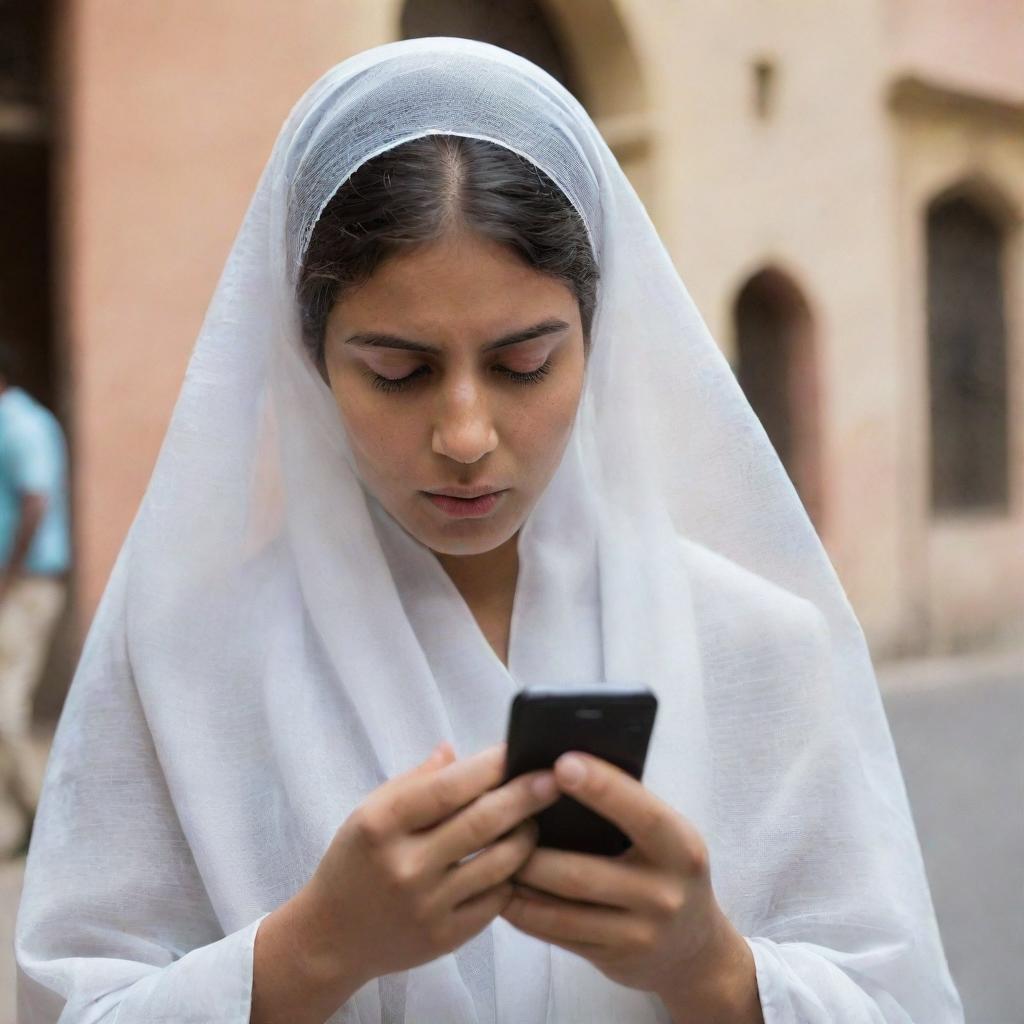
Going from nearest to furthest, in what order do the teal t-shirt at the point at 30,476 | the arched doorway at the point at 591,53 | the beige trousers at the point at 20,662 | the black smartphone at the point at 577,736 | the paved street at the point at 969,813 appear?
the black smartphone at the point at 577,736
the paved street at the point at 969,813
the teal t-shirt at the point at 30,476
the beige trousers at the point at 20,662
the arched doorway at the point at 591,53

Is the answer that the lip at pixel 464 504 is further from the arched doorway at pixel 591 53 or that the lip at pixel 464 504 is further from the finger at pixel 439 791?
the arched doorway at pixel 591 53

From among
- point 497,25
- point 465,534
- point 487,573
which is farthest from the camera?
point 497,25

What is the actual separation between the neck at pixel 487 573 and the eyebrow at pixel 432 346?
0.96 ft

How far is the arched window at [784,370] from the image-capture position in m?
8.78

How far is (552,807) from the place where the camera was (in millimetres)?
1120

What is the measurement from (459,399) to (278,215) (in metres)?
0.37

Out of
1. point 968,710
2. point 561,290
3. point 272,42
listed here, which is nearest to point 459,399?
point 561,290

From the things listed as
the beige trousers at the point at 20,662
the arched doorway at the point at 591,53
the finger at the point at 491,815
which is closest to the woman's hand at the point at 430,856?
the finger at the point at 491,815

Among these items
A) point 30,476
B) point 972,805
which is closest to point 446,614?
point 30,476

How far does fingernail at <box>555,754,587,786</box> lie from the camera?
1.08m

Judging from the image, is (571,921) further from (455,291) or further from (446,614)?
(455,291)

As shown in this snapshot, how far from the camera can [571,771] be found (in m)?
1.08

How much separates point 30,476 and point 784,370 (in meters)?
5.52

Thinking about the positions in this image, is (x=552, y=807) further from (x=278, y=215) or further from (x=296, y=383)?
(x=278, y=215)
